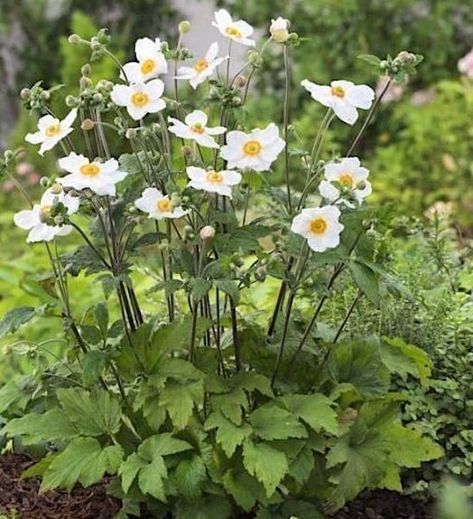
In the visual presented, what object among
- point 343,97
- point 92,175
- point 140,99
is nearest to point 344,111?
point 343,97

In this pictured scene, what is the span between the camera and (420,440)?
2.46m

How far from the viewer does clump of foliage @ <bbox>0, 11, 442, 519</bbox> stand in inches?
88.0

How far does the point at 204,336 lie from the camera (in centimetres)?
256

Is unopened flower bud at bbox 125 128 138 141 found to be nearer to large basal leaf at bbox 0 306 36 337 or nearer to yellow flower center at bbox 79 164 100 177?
yellow flower center at bbox 79 164 100 177

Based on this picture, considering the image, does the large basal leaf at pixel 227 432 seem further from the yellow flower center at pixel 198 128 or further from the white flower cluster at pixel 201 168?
the yellow flower center at pixel 198 128

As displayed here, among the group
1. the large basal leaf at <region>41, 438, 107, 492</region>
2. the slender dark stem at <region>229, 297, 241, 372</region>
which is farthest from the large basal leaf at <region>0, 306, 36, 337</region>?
the slender dark stem at <region>229, 297, 241, 372</region>

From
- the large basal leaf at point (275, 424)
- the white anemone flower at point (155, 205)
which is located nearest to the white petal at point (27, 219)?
the white anemone flower at point (155, 205)

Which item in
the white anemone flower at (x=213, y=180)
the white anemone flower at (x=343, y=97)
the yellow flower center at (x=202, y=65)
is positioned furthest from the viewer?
the yellow flower center at (x=202, y=65)

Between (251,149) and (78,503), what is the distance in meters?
0.90

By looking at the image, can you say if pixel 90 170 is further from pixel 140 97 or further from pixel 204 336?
pixel 204 336

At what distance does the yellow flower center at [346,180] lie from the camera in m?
2.27

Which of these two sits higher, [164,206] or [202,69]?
[202,69]

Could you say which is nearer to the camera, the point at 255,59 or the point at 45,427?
the point at 255,59

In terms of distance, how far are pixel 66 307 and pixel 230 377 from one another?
35cm
